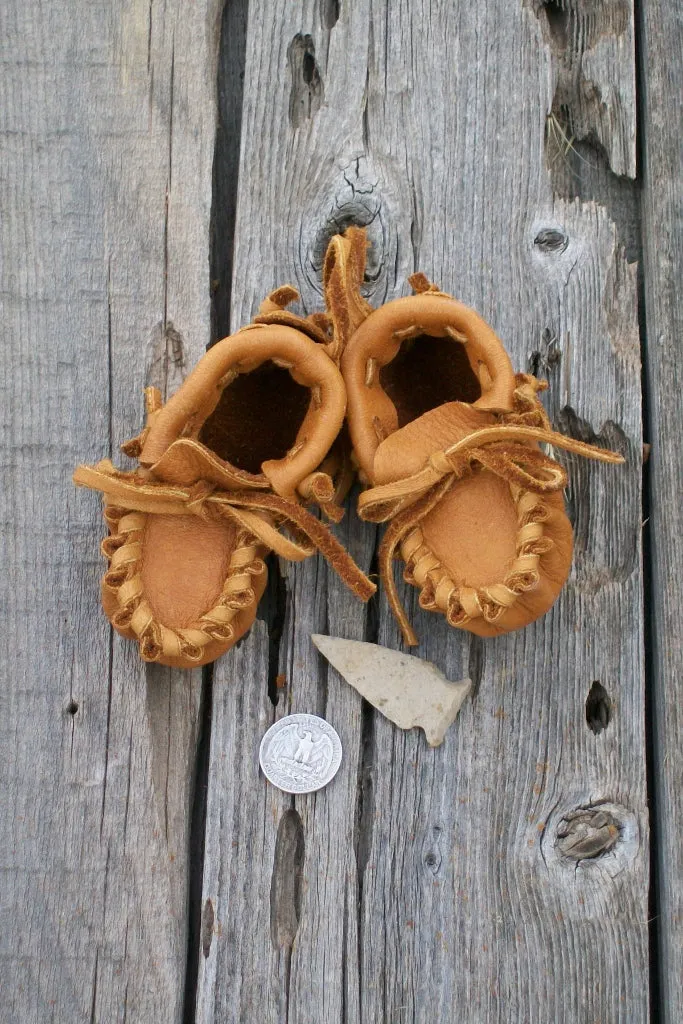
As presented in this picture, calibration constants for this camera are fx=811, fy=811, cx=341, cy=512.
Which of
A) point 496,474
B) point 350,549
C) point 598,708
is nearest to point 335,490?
point 350,549

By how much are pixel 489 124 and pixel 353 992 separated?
1397 mm

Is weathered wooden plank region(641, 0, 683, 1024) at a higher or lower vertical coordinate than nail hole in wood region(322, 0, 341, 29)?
lower

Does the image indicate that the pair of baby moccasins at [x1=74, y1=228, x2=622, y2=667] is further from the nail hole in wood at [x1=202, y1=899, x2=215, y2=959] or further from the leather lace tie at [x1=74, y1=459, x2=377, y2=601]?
the nail hole in wood at [x1=202, y1=899, x2=215, y2=959]

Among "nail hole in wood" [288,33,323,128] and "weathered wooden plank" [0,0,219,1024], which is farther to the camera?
"nail hole in wood" [288,33,323,128]

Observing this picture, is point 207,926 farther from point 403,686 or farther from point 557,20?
point 557,20

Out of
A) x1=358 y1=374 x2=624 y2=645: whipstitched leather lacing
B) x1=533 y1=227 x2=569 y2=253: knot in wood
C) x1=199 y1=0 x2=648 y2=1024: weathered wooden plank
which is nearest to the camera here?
x1=358 y1=374 x2=624 y2=645: whipstitched leather lacing

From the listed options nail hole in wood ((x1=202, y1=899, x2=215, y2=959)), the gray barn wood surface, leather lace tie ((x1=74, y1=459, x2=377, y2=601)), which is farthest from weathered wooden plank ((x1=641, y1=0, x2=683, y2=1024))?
nail hole in wood ((x1=202, y1=899, x2=215, y2=959))

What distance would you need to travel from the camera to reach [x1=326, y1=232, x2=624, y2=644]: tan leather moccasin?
1103 millimetres

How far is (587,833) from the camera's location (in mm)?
1231

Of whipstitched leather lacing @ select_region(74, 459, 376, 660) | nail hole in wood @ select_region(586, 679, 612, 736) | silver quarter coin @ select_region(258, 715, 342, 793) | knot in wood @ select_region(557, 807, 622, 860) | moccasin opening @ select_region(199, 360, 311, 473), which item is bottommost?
knot in wood @ select_region(557, 807, 622, 860)

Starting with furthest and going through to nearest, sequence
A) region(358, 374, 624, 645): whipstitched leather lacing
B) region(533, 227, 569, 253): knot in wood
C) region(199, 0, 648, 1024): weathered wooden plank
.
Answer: region(533, 227, 569, 253): knot in wood
region(199, 0, 648, 1024): weathered wooden plank
region(358, 374, 624, 645): whipstitched leather lacing

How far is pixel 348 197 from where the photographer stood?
135cm

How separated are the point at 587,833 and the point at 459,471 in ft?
1.95

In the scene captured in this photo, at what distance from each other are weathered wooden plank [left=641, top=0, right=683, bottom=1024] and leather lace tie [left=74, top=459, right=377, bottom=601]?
0.51 m
